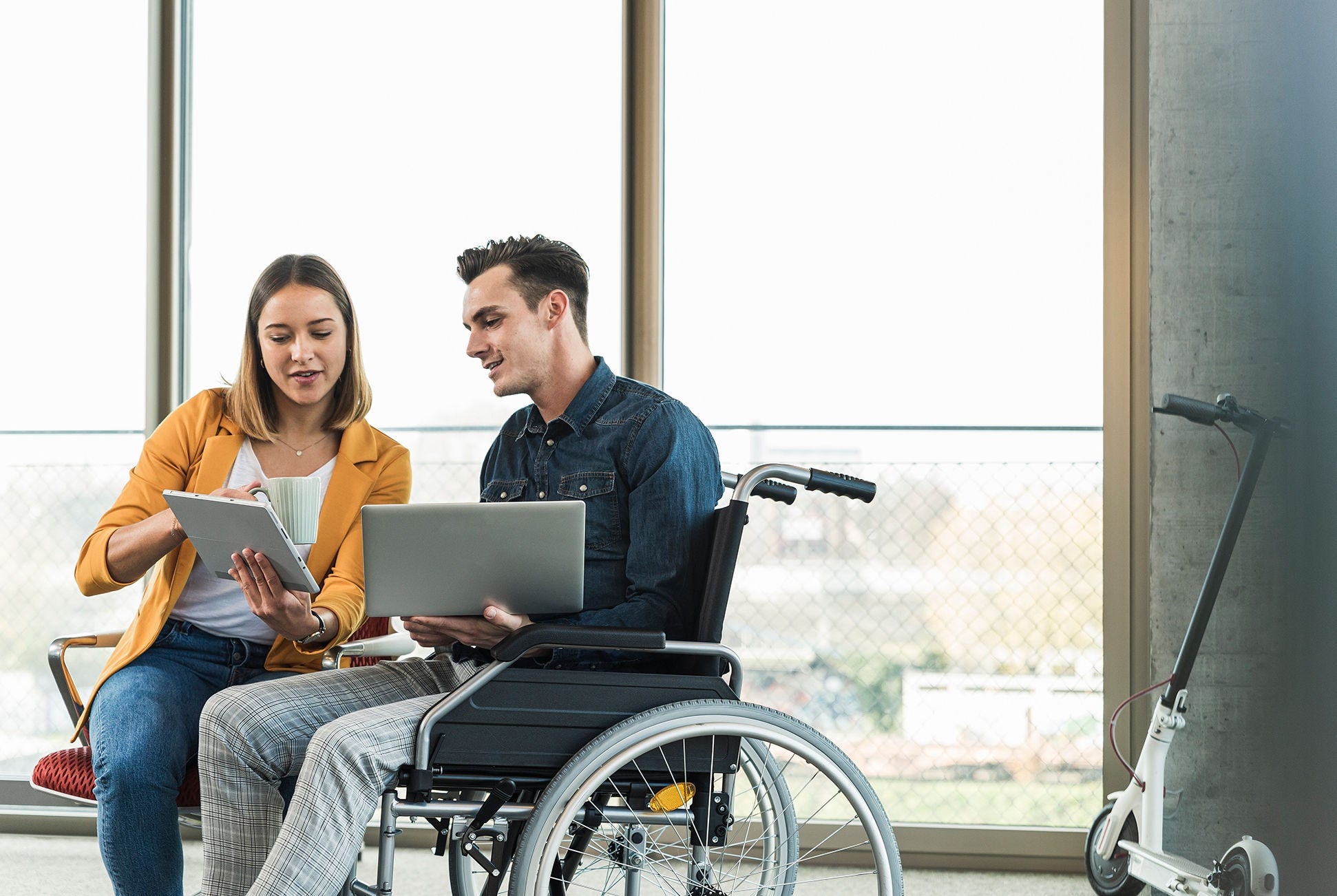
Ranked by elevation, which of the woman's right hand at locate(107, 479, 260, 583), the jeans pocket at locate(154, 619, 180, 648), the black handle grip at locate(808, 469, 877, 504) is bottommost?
the jeans pocket at locate(154, 619, 180, 648)

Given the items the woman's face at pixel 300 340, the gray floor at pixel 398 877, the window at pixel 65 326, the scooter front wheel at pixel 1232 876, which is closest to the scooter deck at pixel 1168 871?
the scooter front wheel at pixel 1232 876

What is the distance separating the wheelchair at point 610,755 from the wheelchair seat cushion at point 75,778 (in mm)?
404

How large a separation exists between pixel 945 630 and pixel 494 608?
1.48 metres

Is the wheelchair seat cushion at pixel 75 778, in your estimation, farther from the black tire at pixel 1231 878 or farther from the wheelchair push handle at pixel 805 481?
the black tire at pixel 1231 878

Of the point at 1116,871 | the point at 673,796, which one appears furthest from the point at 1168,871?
the point at 673,796

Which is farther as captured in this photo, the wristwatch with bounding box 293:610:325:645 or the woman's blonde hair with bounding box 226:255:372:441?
the woman's blonde hair with bounding box 226:255:372:441

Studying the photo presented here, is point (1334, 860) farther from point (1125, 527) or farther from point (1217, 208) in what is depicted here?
point (1125, 527)

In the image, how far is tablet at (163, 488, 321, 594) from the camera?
1523 mm

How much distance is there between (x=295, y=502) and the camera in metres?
1.67

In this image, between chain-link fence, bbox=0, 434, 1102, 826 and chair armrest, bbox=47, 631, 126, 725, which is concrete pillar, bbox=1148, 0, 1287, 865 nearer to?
chair armrest, bbox=47, 631, 126, 725

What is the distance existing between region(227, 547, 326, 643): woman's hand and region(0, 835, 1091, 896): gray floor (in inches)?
35.8

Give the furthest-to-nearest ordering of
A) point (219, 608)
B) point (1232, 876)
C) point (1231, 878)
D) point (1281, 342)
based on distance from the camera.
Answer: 1. point (219, 608)
2. point (1231, 878)
3. point (1232, 876)
4. point (1281, 342)

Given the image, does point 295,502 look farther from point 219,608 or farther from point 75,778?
point 75,778

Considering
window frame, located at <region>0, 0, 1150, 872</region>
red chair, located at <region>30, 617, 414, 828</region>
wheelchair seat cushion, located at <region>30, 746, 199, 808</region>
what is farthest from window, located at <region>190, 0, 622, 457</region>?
wheelchair seat cushion, located at <region>30, 746, 199, 808</region>
